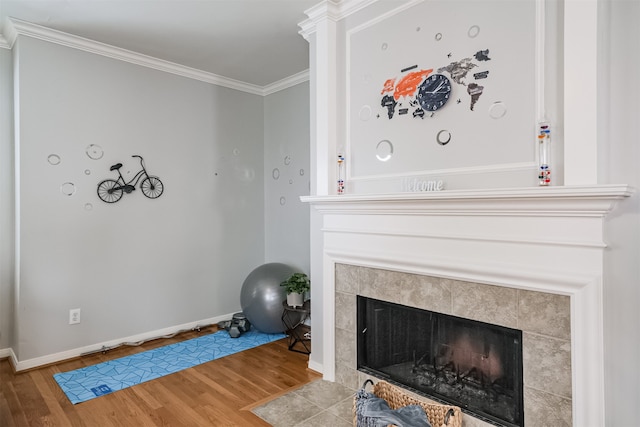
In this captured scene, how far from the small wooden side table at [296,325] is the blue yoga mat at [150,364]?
269 millimetres

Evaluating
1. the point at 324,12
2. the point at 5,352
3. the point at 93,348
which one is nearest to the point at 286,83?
the point at 324,12

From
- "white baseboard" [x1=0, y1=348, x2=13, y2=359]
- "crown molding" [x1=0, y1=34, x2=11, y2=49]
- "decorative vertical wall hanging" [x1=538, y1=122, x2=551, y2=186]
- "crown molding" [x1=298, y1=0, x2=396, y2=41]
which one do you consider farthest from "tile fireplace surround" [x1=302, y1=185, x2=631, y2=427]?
"crown molding" [x1=0, y1=34, x2=11, y2=49]

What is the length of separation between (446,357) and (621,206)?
3.92ft

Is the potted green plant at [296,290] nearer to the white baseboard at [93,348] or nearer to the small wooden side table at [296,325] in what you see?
the small wooden side table at [296,325]

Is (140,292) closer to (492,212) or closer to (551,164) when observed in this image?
(492,212)

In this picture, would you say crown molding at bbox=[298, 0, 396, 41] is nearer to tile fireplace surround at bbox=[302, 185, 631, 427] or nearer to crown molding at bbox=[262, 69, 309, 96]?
crown molding at bbox=[262, 69, 309, 96]

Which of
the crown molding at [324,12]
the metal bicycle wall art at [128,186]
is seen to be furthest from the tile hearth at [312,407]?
the crown molding at [324,12]

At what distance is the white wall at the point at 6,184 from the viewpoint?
3.13m

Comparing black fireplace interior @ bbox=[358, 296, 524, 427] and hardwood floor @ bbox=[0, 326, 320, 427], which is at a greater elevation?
black fireplace interior @ bbox=[358, 296, 524, 427]

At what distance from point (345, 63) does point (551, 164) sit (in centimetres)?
157

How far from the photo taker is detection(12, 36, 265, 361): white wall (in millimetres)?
3006

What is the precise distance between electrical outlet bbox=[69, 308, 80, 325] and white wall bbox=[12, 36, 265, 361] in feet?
0.17

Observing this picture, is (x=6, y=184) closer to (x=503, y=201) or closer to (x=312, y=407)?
(x=312, y=407)

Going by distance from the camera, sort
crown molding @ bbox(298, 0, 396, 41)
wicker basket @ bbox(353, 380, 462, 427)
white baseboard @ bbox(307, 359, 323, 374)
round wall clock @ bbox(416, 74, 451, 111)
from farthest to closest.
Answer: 1. white baseboard @ bbox(307, 359, 323, 374)
2. crown molding @ bbox(298, 0, 396, 41)
3. round wall clock @ bbox(416, 74, 451, 111)
4. wicker basket @ bbox(353, 380, 462, 427)
